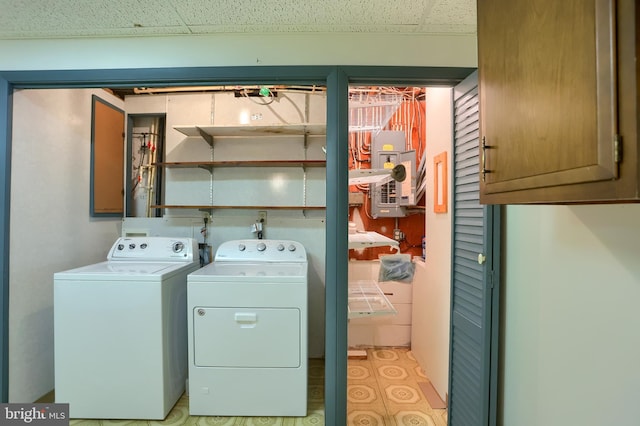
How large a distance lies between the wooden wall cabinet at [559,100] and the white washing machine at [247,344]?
1.25 metres

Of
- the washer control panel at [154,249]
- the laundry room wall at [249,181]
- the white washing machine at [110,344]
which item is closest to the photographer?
the white washing machine at [110,344]

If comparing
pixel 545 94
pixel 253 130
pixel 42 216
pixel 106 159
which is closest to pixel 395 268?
pixel 253 130

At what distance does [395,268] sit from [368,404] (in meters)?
0.96

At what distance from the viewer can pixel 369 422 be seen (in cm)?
171

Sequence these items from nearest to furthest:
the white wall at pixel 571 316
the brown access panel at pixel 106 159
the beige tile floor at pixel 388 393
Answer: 1. the white wall at pixel 571 316
2. the beige tile floor at pixel 388 393
3. the brown access panel at pixel 106 159

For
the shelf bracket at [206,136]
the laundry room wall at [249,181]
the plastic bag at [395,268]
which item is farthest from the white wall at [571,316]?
the shelf bracket at [206,136]

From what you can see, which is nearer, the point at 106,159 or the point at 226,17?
the point at 226,17

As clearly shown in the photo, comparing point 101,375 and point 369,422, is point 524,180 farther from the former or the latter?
point 101,375

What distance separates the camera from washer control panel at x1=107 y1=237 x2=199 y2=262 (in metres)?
2.17

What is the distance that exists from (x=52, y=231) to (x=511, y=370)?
2876 mm

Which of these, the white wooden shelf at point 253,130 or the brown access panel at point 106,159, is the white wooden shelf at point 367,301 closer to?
the white wooden shelf at point 253,130

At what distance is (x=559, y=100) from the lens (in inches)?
24.5

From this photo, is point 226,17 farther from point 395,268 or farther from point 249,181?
point 395,268

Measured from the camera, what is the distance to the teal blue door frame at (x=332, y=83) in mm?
1447
